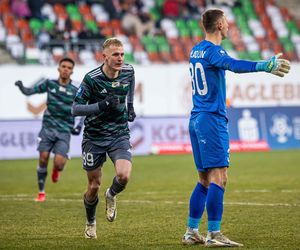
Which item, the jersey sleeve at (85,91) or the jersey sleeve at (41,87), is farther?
the jersey sleeve at (41,87)

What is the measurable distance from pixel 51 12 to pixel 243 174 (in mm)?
15482

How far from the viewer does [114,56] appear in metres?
10.3

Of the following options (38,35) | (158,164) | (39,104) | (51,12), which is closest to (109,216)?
(158,164)

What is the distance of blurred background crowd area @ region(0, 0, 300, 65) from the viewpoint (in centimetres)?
3159

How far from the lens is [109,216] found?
1069 cm

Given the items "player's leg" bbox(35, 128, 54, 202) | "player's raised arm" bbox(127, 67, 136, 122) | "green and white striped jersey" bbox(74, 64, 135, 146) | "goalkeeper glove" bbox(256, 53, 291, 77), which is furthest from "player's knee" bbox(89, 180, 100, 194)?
"player's leg" bbox(35, 128, 54, 202)

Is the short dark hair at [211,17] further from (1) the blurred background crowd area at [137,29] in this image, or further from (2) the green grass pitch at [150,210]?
(1) the blurred background crowd area at [137,29]

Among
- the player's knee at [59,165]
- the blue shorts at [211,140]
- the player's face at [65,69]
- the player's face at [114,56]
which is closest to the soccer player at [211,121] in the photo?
the blue shorts at [211,140]

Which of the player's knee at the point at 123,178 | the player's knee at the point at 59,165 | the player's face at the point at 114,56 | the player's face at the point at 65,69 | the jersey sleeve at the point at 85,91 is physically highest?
the player's face at the point at 65,69

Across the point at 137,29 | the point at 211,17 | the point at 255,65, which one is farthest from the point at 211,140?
the point at 137,29

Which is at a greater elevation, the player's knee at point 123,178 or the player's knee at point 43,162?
the player's knee at point 43,162

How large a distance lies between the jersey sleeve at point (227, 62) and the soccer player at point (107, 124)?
1220 millimetres

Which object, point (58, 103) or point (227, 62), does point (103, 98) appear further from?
point (58, 103)

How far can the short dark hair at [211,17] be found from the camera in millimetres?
9705
